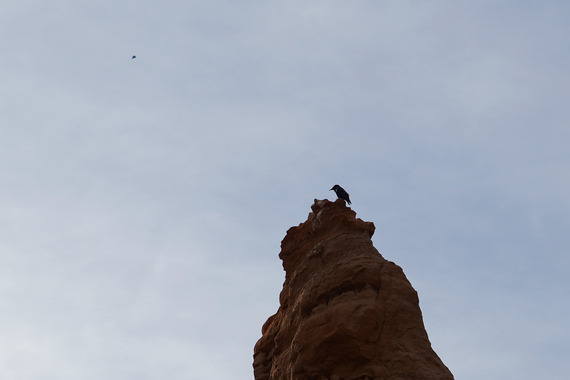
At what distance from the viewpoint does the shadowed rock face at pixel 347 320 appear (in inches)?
730

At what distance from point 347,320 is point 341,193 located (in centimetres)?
768

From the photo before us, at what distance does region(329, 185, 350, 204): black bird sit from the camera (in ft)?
84.7

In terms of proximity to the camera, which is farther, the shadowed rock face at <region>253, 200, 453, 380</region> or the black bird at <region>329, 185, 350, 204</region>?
the black bird at <region>329, 185, 350, 204</region>

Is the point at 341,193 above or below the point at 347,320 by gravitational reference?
above

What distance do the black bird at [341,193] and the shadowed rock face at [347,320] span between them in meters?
1.82

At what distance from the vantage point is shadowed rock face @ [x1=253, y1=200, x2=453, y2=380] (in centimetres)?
1853

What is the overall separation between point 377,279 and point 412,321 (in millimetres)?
1552

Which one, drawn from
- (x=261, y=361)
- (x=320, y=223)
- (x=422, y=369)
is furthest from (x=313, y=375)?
(x=320, y=223)

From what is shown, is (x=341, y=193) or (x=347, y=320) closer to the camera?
(x=347, y=320)

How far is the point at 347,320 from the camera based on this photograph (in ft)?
62.6

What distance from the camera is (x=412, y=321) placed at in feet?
63.5

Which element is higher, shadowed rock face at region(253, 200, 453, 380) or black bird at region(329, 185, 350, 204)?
black bird at region(329, 185, 350, 204)

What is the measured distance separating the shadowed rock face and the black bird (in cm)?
182

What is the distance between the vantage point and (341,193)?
25.9 m
